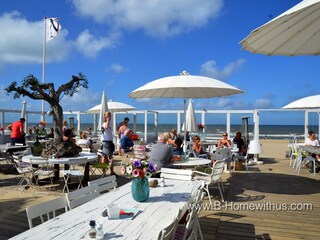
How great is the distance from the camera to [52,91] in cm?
630

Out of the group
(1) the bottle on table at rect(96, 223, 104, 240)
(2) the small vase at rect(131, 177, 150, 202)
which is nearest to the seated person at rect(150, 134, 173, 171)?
(2) the small vase at rect(131, 177, 150, 202)

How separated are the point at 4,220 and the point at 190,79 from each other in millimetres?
3855

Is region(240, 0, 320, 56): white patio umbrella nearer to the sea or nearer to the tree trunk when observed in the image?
the tree trunk

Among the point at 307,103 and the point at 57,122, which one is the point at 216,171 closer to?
the point at 57,122

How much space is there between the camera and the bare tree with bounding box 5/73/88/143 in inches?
235

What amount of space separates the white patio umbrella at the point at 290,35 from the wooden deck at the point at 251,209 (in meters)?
2.24

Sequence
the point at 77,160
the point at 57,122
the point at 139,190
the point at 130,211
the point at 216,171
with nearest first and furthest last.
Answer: the point at 130,211 < the point at 139,190 < the point at 216,171 < the point at 77,160 < the point at 57,122

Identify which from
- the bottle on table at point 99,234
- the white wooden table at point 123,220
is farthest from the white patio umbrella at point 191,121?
the bottle on table at point 99,234

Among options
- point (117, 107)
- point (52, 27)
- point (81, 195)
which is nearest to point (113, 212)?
point (81, 195)

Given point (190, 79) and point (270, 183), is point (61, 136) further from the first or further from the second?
point (270, 183)

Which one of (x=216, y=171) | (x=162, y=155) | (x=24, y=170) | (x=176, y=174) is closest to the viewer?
(x=176, y=174)

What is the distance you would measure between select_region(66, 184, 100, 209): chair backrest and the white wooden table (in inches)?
5.2

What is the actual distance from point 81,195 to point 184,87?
3.15m

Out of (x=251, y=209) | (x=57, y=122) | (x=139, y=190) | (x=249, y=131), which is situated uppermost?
(x=57, y=122)
